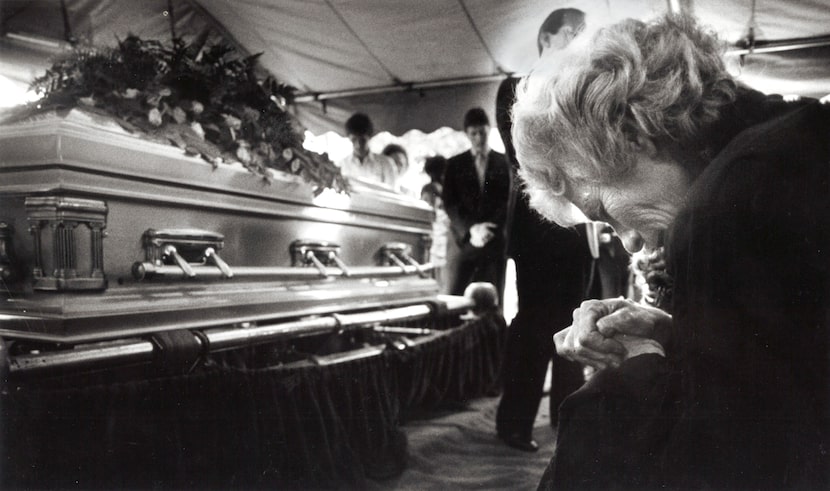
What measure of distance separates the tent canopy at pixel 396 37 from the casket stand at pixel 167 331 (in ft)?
1.18

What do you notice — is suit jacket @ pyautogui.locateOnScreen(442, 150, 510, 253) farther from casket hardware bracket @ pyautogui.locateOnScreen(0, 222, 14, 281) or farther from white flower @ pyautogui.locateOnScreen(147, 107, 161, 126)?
casket hardware bracket @ pyautogui.locateOnScreen(0, 222, 14, 281)

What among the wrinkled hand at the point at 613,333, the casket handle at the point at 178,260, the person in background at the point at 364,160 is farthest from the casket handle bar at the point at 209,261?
the wrinkled hand at the point at 613,333

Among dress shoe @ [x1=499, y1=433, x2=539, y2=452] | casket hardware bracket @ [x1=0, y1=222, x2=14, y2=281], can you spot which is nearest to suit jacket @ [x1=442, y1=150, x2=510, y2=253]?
dress shoe @ [x1=499, y1=433, x2=539, y2=452]

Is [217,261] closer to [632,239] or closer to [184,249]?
[184,249]

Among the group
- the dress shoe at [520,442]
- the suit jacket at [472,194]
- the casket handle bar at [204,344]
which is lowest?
the dress shoe at [520,442]

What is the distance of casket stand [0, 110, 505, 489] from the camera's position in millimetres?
1065

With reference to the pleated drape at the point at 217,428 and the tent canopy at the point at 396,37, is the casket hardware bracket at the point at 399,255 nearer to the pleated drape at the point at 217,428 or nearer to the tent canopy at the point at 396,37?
the pleated drape at the point at 217,428

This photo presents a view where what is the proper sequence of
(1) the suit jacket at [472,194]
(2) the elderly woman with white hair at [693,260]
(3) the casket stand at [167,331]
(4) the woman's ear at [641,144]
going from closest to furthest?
(2) the elderly woman with white hair at [693,260] → (4) the woman's ear at [641,144] → (3) the casket stand at [167,331] → (1) the suit jacket at [472,194]

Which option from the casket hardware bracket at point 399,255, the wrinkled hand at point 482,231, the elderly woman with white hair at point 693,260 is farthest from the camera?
the casket hardware bracket at point 399,255

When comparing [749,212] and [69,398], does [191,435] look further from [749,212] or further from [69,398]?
[749,212]

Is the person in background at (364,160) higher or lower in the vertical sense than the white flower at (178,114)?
higher

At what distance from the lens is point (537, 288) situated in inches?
68.5

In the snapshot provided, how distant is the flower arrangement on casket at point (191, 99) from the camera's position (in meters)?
1.34

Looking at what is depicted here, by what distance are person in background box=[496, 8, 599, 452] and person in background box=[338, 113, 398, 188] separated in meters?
0.57
